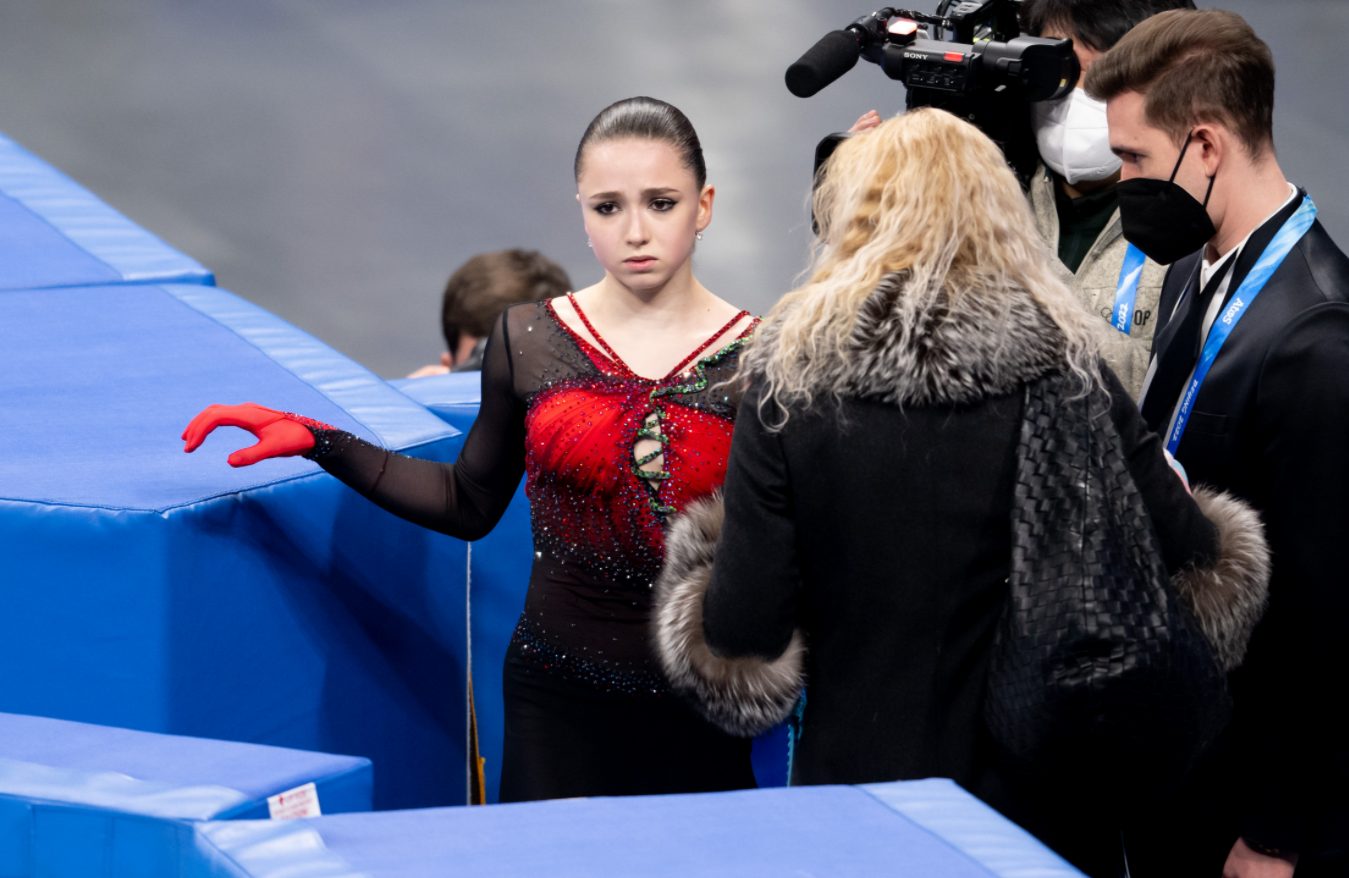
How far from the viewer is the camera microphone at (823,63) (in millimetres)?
2182

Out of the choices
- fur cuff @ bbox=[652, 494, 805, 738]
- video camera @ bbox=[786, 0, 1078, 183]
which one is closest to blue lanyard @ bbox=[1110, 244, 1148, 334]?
video camera @ bbox=[786, 0, 1078, 183]

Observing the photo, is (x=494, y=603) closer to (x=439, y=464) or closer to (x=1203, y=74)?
(x=439, y=464)

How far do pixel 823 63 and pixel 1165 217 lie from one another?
2.02 feet

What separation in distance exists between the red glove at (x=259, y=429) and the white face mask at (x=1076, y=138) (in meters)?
1.10

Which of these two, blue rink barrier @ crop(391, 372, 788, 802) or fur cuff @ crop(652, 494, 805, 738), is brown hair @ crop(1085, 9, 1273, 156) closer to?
fur cuff @ crop(652, 494, 805, 738)

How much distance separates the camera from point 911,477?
1.45 meters

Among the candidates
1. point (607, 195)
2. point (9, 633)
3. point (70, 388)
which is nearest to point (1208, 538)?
point (607, 195)

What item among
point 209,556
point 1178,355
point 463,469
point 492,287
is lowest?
point 209,556

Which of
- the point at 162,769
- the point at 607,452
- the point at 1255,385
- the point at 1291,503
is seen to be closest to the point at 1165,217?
the point at 1255,385

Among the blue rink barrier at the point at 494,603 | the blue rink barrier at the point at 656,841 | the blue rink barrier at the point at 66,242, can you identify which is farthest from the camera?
the blue rink barrier at the point at 66,242

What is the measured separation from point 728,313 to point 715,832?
0.98m

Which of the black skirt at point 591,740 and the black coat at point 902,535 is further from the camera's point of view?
the black skirt at point 591,740

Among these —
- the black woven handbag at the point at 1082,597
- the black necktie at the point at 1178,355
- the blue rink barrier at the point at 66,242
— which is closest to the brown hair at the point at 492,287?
the blue rink barrier at the point at 66,242

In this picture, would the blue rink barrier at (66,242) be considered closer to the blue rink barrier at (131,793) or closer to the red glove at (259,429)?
the red glove at (259,429)
